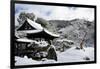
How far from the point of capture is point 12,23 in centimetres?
208

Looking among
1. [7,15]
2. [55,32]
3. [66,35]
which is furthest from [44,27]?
[7,15]

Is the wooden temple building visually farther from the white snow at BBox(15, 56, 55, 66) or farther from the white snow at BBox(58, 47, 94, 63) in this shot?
the white snow at BBox(58, 47, 94, 63)

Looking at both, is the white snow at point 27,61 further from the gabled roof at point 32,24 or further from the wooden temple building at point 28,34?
the gabled roof at point 32,24

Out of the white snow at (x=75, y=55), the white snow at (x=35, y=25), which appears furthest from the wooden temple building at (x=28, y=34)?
the white snow at (x=75, y=55)

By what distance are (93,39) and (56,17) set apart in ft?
1.85

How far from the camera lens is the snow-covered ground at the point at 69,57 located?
214 centimetres

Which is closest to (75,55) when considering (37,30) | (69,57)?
(69,57)

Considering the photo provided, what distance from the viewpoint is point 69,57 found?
7.62 feet

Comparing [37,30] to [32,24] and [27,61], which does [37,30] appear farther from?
[27,61]

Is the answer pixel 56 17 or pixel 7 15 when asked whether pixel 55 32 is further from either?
pixel 7 15

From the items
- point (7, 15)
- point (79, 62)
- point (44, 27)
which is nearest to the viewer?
point (7, 15)

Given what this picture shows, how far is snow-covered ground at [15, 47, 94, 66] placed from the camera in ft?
7.01

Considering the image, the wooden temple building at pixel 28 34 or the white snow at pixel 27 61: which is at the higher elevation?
the wooden temple building at pixel 28 34

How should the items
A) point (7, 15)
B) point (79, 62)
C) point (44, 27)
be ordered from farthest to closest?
point (79, 62), point (44, 27), point (7, 15)
